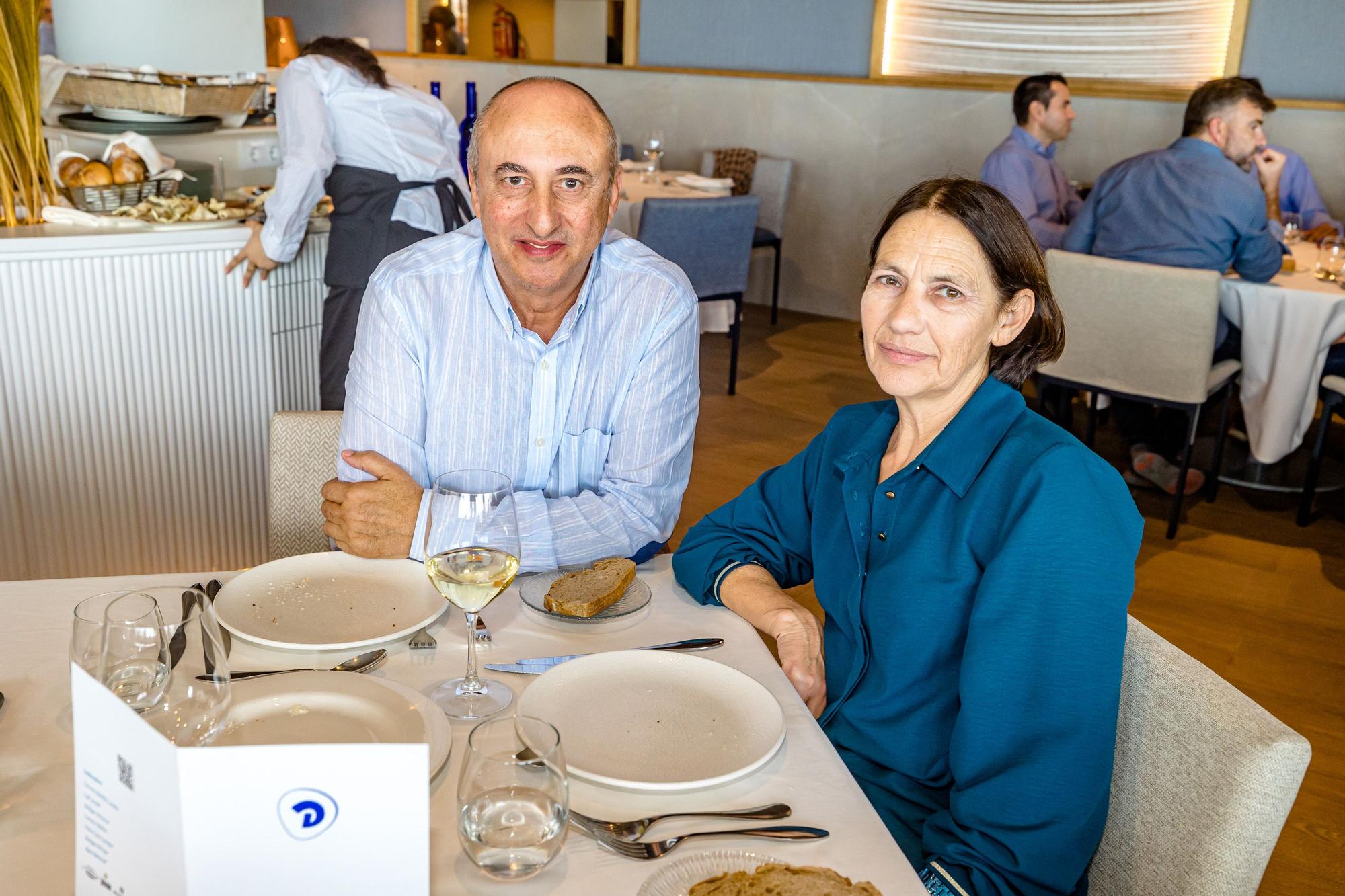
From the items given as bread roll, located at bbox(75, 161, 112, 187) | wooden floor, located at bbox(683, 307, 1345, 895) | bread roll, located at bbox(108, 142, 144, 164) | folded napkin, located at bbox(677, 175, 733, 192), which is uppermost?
bread roll, located at bbox(108, 142, 144, 164)

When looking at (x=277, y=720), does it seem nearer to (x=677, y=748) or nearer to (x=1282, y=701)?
(x=677, y=748)

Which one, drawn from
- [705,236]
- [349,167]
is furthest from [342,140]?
[705,236]

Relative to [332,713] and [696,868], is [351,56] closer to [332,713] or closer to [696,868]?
[332,713]

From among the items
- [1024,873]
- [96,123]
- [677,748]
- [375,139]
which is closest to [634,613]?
[677,748]

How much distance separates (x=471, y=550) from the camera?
3.73 ft

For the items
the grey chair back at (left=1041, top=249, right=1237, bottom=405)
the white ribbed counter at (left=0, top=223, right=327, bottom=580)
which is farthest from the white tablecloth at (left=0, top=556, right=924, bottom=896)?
the grey chair back at (left=1041, top=249, right=1237, bottom=405)

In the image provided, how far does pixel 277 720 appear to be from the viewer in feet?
3.46

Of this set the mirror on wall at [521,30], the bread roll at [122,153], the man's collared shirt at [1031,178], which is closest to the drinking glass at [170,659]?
the bread roll at [122,153]

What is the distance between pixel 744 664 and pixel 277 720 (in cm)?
52

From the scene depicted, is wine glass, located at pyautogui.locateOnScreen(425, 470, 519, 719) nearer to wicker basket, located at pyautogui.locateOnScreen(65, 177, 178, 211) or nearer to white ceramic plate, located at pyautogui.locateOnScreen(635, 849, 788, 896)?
white ceramic plate, located at pyautogui.locateOnScreen(635, 849, 788, 896)

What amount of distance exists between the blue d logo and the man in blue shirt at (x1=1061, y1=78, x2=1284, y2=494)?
12.8 feet

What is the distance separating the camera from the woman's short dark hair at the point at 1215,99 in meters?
4.05

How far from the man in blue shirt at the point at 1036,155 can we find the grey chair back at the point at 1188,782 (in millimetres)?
4084

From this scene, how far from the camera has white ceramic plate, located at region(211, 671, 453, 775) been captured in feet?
3.40
